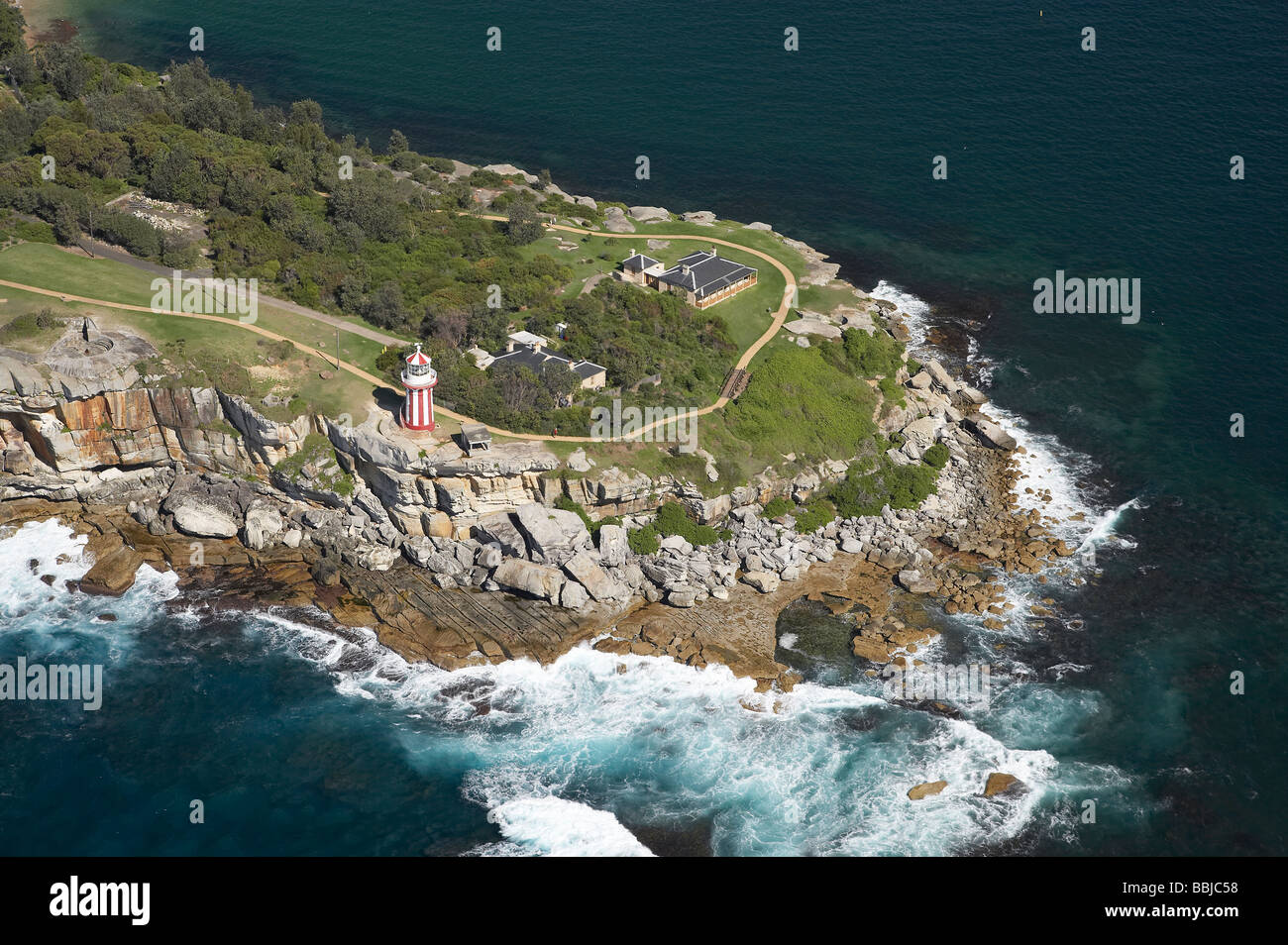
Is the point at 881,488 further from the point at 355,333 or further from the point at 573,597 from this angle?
the point at 355,333

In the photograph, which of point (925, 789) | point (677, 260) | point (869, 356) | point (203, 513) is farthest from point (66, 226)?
point (925, 789)

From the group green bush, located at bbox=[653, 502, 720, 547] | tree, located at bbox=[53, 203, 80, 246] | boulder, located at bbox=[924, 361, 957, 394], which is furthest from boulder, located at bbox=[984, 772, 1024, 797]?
tree, located at bbox=[53, 203, 80, 246]

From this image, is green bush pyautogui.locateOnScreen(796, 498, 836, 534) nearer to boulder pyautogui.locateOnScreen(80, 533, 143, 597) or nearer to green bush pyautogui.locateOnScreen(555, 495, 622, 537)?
green bush pyautogui.locateOnScreen(555, 495, 622, 537)

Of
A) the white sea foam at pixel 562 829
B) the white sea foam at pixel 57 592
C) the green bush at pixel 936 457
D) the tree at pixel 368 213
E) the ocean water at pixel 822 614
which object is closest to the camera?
the white sea foam at pixel 562 829

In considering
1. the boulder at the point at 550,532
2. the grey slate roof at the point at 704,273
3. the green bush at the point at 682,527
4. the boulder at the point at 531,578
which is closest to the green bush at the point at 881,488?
the green bush at the point at 682,527

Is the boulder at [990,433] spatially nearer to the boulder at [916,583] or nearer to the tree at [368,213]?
the boulder at [916,583]

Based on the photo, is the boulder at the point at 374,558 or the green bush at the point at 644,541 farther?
the green bush at the point at 644,541
